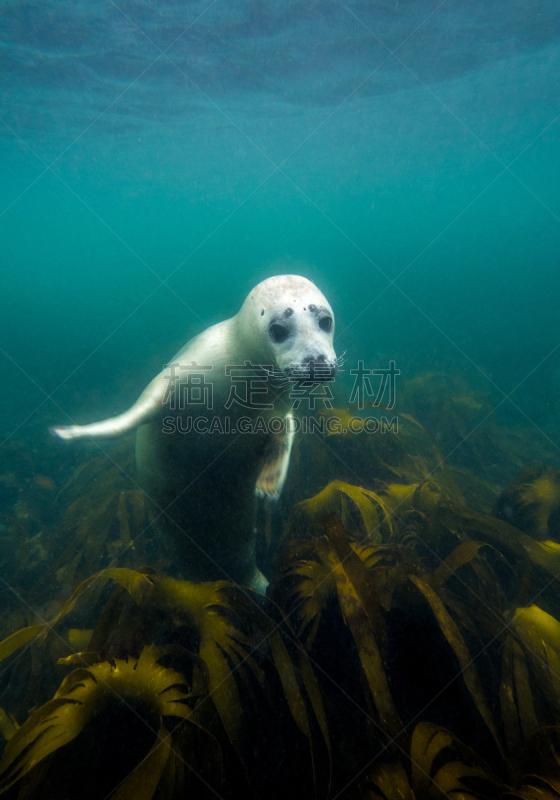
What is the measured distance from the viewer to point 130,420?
245cm

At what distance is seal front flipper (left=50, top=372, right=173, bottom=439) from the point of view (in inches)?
91.7

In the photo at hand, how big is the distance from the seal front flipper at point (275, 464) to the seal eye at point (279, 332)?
78 centimetres

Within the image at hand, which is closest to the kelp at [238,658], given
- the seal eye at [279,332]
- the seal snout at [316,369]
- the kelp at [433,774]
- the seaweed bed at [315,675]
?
the seaweed bed at [315,675]

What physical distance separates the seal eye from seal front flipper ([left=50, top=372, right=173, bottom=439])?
85 cm

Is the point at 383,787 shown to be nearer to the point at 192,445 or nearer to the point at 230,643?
the point at 230,643

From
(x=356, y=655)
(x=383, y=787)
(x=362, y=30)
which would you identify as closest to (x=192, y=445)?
(x=356, y=655)

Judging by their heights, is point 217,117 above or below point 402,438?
above

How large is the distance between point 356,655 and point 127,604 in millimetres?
1499

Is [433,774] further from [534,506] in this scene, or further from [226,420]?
[534,506]

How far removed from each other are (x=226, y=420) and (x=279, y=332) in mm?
729

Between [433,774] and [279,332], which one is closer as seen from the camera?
[433,774]

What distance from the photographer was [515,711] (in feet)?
5.93

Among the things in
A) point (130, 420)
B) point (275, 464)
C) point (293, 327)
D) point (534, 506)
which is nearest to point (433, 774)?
point (275, 464)

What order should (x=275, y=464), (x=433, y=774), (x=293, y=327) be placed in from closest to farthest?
1. (x=433, y=774)
2. (x=293, y=327)
3. (x=275, y=464)
